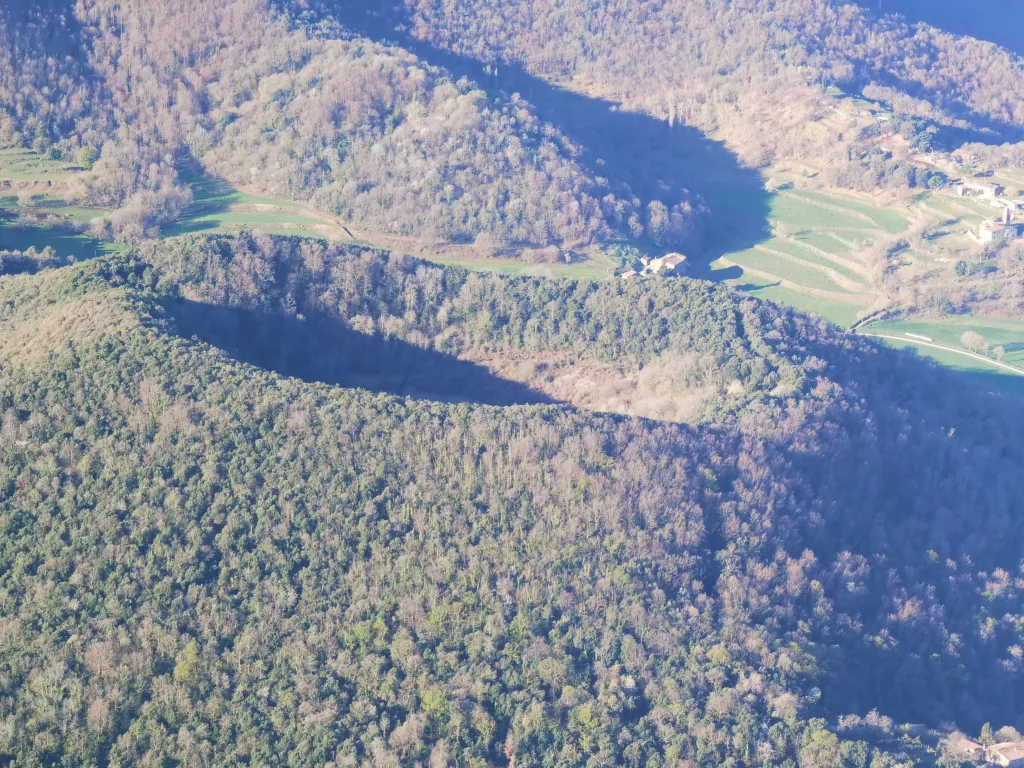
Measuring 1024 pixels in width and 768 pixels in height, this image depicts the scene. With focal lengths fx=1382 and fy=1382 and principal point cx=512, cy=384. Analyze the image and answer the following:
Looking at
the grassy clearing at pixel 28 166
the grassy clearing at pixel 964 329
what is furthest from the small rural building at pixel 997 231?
the grassy clearing at pixel 28 166

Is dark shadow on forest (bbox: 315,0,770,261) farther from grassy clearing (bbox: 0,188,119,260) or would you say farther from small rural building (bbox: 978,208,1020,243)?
grassy clearing (bbox: 0,188,119,260)

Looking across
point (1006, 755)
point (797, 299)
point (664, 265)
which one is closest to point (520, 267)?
point (664, 265)

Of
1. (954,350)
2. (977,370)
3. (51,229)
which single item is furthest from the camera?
(954,350)

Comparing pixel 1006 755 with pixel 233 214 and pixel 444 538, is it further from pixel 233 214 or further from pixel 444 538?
pixel 233 214

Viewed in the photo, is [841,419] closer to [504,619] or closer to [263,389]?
[504,619]

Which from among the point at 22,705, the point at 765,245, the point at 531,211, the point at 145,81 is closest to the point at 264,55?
the point at 145,81

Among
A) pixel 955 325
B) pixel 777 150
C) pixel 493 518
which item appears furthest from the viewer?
pixel 777 150
